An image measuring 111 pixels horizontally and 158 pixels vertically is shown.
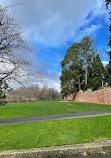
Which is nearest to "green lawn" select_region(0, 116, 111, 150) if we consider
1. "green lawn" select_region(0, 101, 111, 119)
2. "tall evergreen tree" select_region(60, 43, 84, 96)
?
"green lawn" select_region(0, 101, 111, 119)

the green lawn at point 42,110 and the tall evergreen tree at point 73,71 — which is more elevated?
the tall evergreen tree at point 73,71

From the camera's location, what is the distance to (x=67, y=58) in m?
29.8

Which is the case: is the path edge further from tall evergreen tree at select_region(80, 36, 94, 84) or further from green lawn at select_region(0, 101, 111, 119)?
tall evergreen tree at select_region(80, 36, 94, 84)

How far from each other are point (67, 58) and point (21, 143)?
2746 centimetres

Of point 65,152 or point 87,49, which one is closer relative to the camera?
point 65,152

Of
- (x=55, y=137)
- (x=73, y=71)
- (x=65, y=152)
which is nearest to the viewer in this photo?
(x=65, y=152)

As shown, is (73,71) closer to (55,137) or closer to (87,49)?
(87,49)

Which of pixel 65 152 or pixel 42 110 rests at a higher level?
pixel 65 152

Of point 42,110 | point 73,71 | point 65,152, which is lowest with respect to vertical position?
point 42,110

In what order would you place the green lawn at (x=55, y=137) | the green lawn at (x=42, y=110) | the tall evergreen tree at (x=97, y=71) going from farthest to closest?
1. the tall evergreen tree at (x=97, y=71)
2. the green lawn at (x=42, y=110)
3. the green lawn at (x=55, y=137)

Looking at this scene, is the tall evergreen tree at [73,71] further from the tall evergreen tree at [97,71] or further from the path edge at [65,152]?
the path edge at [65,152]

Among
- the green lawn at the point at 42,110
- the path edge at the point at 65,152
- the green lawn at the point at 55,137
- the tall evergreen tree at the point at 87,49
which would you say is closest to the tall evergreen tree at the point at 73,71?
the tall evergreen tree at the point at 87,49

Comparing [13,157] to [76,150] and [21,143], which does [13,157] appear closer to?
[21,143]

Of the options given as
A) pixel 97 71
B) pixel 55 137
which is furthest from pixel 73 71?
pixel 55 137
